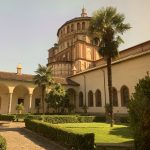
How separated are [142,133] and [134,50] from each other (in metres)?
31.4

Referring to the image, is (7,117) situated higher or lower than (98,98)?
lower

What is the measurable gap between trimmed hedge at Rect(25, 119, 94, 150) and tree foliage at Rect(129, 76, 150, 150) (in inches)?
91.3

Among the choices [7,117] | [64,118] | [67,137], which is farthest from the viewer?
[7,117]

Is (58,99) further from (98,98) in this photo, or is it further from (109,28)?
(109,28)

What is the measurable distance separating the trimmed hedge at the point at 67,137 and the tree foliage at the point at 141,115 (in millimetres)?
2319

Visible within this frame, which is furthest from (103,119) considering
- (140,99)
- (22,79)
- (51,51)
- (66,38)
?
(51,51)

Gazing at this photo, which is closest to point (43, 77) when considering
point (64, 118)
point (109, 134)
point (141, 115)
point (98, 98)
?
point (64, 118)

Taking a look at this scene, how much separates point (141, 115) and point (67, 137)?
15.5 feet

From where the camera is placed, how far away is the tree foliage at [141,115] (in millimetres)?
8461

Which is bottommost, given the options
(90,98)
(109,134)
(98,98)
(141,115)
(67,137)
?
(109,134)

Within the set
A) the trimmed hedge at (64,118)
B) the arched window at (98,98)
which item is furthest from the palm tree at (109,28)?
the arched window at (98,98)

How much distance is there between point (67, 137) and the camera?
37.4 ft

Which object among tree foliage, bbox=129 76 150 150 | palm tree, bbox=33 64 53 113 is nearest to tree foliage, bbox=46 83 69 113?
palm tree, bbox=33 64 53 113

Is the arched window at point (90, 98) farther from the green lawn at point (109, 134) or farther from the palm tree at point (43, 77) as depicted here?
the green lawn at point (109, 134)
